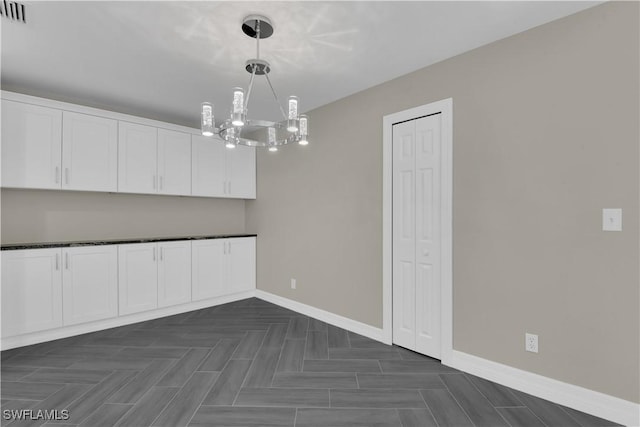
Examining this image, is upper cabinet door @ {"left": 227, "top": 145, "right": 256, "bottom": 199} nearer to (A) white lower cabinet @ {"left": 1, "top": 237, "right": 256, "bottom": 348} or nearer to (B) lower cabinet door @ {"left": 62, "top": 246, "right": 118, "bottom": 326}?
(A) white lower cabinet @ {"left": 1, "top": 237, "right": 256, "bottom": 348}

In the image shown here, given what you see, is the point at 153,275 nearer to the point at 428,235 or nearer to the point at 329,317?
the point at 329,317

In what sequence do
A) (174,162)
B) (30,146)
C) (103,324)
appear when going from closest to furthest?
(30,146), (103,324), (174,162)

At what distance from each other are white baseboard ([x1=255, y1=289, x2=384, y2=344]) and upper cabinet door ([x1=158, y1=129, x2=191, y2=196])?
6.34 feet

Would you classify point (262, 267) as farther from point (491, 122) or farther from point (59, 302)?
point (491, 122)

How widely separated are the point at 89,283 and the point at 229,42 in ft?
9.66

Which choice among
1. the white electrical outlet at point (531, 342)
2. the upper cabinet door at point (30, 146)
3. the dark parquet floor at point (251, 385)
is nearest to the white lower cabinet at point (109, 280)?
the dark parquet floor at point (251, 385)

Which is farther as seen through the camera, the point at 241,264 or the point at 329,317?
the point at 241,264

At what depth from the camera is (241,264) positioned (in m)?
4.68

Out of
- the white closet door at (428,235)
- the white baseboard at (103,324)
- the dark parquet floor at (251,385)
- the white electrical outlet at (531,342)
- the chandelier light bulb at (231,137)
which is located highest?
the chandelier light bulb at (231,137)

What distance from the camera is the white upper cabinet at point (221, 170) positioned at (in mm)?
4383

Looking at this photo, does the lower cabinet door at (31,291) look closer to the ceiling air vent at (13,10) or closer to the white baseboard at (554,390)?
the ceiling air vent at (13,10)

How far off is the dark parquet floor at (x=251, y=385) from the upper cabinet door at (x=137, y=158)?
5.69ft

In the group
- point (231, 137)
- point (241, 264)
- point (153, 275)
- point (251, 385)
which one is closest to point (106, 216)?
point (153, 275)

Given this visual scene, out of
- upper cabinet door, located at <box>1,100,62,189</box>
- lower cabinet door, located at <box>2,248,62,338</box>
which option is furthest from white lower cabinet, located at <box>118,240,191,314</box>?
upper cabinet door, located at <box>1,100,62,189</box>
